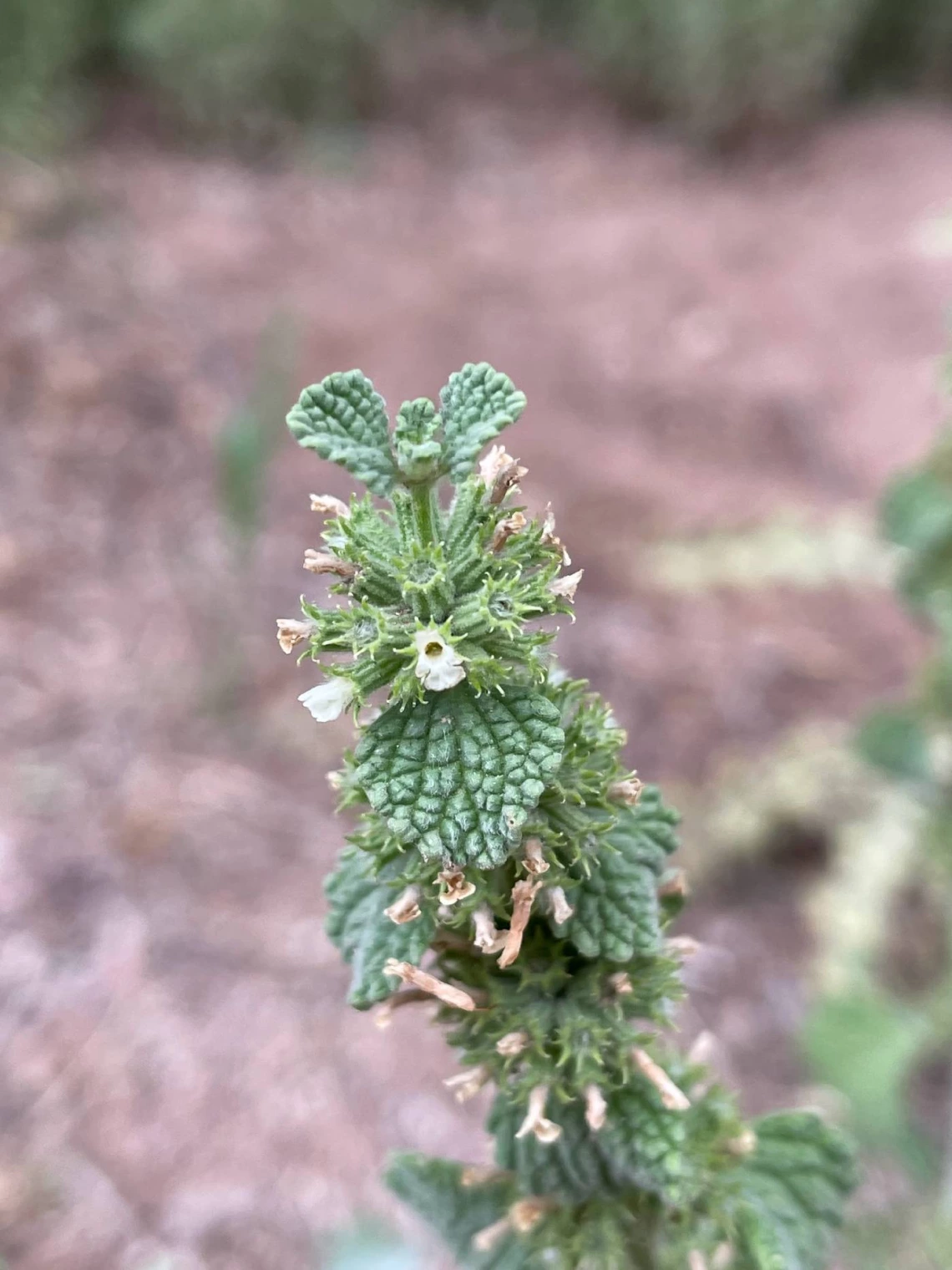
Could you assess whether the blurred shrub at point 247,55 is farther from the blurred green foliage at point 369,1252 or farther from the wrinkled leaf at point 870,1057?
the blurred green foliage at point 369,1252

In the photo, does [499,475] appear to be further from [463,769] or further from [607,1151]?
[607,1151]

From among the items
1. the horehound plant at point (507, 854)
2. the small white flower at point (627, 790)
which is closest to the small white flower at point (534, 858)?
the horehound plant at point (507, 854)

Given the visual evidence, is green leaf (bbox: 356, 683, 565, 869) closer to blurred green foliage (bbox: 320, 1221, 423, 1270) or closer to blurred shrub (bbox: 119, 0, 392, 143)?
blurred green foliage (bbox: 320, 1221, 423, 1270)

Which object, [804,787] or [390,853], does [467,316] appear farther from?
[390,853]

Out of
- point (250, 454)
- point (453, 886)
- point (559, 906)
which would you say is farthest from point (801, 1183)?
point (250, 454)

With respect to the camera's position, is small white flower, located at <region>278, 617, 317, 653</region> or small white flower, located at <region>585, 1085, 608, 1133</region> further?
small white flower, located at <region>585, 1085, 608, 1133</region>

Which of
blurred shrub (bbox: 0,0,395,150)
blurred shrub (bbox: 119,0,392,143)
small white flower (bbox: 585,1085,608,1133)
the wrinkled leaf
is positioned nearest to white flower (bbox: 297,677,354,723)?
small white flower (bbox: 585,1085,608,1133)
